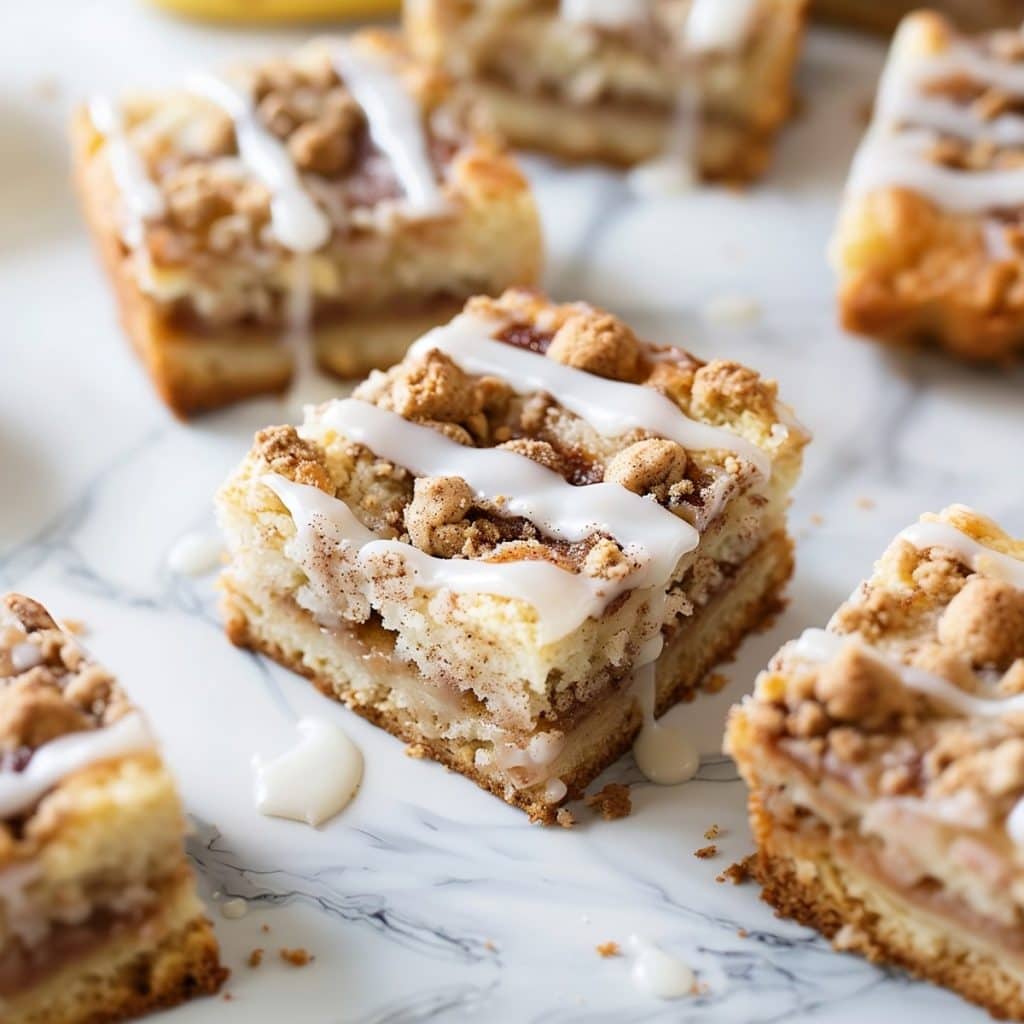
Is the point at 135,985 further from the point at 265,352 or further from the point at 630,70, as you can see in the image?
the point at 630,70

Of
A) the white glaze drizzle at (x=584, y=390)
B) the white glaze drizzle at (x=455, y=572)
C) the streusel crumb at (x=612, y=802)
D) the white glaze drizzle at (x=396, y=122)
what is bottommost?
the streusel crumb at (x=612, y=802)

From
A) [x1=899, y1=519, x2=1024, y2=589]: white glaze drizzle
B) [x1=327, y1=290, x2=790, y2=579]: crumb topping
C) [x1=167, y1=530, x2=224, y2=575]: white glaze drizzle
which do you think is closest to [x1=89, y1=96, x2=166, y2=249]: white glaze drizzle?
[x1=167, y1=530, x2=224, y2=575]: white glaze drizzle

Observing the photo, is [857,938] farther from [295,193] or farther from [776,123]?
[776,123]

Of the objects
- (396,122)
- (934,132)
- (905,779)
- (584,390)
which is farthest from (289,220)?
(905,779)

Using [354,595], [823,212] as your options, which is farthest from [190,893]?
[823,212]

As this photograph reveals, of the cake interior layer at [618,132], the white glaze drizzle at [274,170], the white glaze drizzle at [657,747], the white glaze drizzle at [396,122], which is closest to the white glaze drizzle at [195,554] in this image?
the white glaze drizzle at [274,170]

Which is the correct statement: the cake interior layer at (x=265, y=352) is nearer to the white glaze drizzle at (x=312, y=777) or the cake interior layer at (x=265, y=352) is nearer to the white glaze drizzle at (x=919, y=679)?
the white glaze drizzle at (x=312, y=777)

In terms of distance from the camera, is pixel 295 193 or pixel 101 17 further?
pixel 101 17
